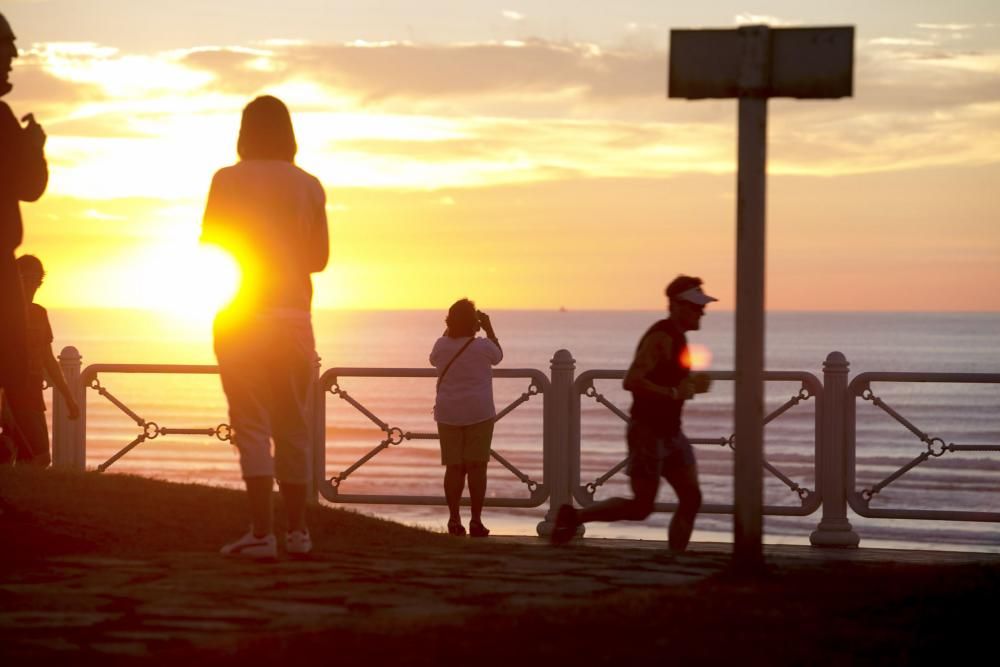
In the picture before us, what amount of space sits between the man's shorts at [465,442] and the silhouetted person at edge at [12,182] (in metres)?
4.21

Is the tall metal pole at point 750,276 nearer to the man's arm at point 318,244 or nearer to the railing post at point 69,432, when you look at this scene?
the man's arm at point 318,244

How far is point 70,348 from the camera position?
42.9 ft

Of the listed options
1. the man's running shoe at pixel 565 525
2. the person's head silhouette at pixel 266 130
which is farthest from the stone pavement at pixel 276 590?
the person's head silhouette at pixel 266 130

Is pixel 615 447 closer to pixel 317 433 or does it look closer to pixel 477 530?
pixel 317 433

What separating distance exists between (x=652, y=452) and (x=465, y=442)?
107 inches

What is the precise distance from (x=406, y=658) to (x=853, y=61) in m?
2.90

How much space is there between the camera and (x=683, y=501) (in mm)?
8656

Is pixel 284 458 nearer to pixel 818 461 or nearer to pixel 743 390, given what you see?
pixel 743 390

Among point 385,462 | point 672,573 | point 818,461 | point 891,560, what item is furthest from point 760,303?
point 385,462

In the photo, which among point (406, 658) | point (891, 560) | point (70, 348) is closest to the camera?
point (406, 658)

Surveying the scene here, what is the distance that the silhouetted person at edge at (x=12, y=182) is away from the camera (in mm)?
6902

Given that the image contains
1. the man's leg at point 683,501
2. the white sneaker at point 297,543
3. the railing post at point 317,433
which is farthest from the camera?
the railing post at point 317,433

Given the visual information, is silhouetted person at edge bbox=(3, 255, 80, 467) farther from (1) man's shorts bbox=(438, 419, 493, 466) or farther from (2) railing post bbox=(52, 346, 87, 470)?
(2) railing post bbox=(52, 346, 87, 470)

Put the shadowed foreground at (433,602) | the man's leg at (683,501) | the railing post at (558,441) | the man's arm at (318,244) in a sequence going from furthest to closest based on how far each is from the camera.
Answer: the railing post at (558,441), the man's leg at (683,501), the man's arm at (318,244), the shadowed foreground at (433,602)
